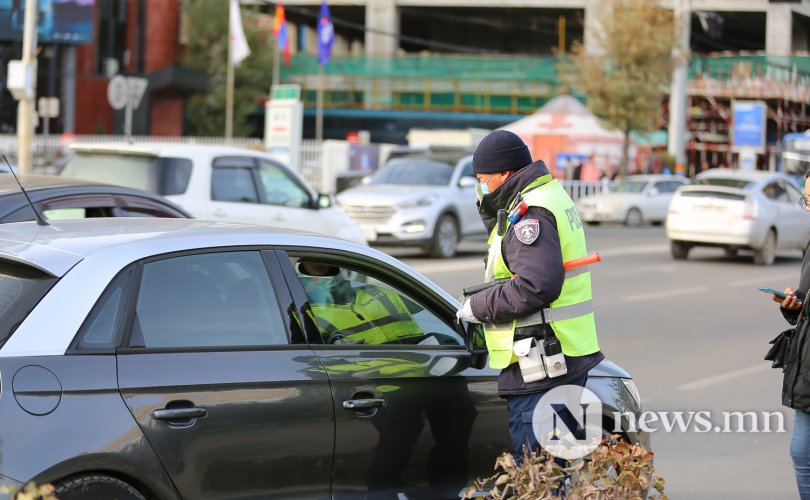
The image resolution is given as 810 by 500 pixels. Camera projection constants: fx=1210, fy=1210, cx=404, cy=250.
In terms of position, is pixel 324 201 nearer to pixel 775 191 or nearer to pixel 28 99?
pixel 28 99

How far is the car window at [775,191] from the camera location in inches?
846

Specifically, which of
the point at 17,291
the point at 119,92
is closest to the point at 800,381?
the point at 17,291

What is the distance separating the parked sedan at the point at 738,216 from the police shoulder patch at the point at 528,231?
54.7ft

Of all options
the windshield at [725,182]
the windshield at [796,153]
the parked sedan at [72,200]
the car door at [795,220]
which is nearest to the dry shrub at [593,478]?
the parked sedan at [72,200]

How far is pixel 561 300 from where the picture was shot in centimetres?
488

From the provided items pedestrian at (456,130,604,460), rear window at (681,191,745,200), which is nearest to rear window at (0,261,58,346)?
pedestrian at (456,130,604,460)

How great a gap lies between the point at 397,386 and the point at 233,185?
30.0ft

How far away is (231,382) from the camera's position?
4.43 m

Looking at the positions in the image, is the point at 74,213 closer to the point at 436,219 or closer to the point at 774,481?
the point at 774,481

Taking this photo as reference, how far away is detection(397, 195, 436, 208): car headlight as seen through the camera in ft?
65.0

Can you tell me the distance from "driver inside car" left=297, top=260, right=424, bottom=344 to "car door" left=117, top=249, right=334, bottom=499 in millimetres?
279

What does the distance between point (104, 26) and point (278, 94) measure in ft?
80.5

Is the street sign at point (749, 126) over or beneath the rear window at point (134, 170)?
over

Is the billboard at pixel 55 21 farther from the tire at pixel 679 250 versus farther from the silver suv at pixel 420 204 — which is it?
the tire at pixel 679 250
